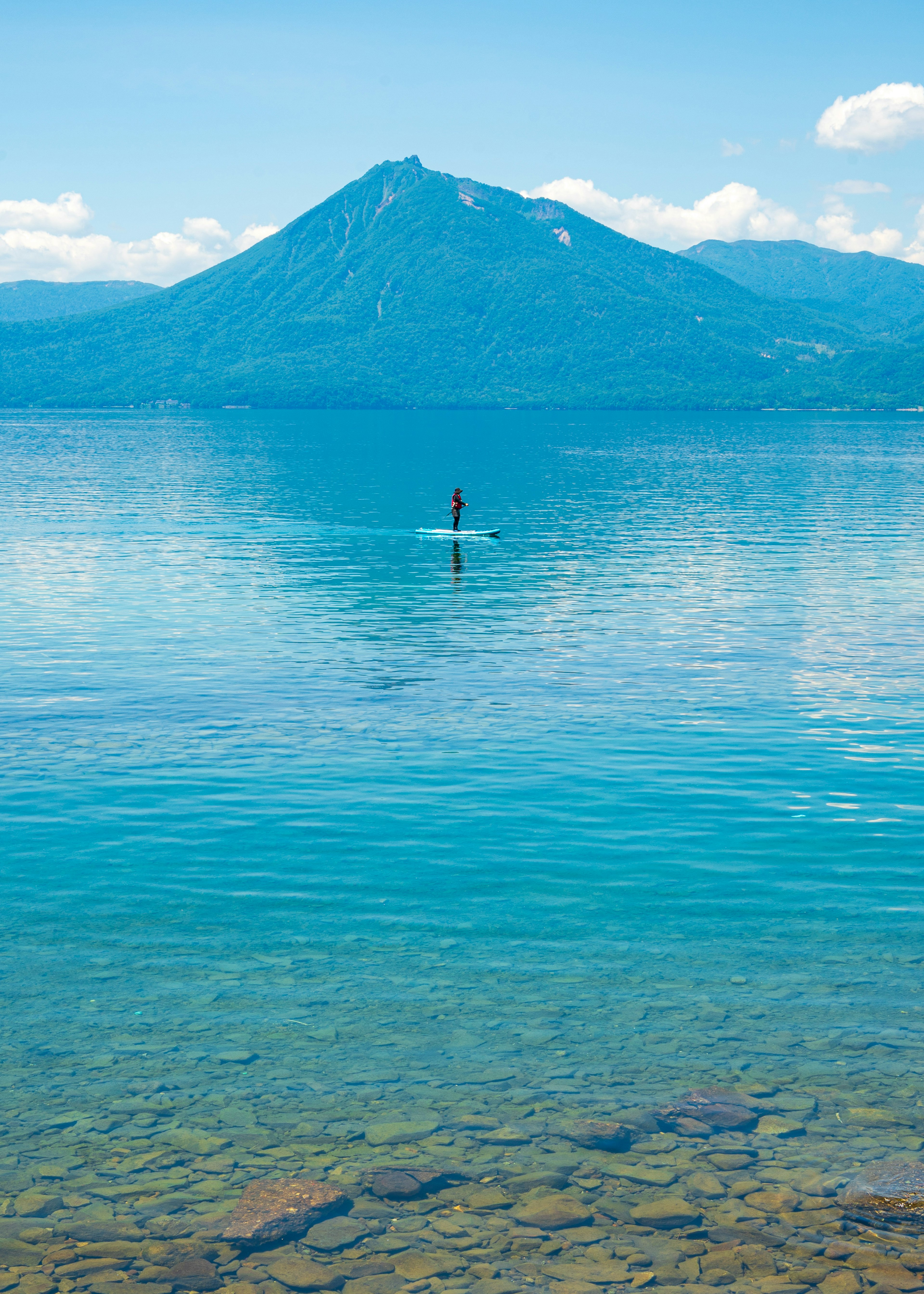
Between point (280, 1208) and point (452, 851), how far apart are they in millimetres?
11587

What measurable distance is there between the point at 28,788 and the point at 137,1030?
1256 cm

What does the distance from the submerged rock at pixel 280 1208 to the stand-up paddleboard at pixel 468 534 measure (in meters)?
71.9

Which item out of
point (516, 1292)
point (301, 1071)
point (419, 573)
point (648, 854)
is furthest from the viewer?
point (419, 573)

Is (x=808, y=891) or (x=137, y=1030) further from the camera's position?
(x=808, y=891)

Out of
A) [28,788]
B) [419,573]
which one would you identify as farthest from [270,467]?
[28,788]

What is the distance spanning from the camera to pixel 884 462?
188250 millimetres

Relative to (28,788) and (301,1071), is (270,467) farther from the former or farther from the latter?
(301,1071)

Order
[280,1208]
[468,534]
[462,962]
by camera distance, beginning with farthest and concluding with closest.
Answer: [468,534] < [462,962] < [280,1208]

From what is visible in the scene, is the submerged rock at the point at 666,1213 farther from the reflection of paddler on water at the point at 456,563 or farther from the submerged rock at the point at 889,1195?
→ the reflection of paddler on water at the point at 456,563

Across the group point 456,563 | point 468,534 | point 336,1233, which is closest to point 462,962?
point 336,1233

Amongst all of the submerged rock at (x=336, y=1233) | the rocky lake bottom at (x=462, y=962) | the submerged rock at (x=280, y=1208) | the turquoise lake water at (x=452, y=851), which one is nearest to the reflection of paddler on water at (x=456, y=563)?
the turquoise lake water at (x=452, y=851)

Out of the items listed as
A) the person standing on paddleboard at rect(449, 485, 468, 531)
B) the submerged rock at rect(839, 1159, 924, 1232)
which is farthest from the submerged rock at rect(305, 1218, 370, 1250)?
the person standing on paddleboard at rect(449, 485, 468, 531)

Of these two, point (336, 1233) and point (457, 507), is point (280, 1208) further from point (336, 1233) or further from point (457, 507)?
point (457, 507)

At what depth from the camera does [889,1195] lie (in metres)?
14.4
